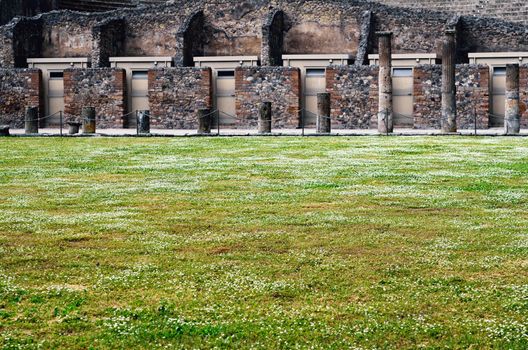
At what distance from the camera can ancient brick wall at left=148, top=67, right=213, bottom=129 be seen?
3344cm

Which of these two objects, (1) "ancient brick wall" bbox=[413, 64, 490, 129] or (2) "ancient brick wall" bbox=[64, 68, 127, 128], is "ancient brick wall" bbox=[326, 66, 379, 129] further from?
(2) "ancient brick wall" bbox=[64, 68, 127, 128]

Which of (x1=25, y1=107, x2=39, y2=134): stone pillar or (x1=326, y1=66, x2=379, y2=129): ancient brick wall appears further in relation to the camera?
(x1=326, y1=66, x2=379, y2=129): ancient brick wall

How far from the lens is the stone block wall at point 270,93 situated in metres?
32.6

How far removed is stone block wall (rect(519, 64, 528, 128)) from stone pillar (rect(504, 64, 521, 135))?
2.25 metres

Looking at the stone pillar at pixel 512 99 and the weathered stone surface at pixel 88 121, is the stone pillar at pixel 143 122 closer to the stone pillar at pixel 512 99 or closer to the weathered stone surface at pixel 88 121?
the weathered stone surface at pixel 88 121

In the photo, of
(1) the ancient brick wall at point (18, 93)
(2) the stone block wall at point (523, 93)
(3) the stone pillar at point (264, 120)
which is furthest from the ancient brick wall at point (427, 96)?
(1) the ancient brick wall at point (18, 93)

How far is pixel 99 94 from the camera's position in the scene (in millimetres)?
34375

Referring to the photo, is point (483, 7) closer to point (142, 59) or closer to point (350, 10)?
point (350, 10)

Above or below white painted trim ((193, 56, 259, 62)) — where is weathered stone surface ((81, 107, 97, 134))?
below

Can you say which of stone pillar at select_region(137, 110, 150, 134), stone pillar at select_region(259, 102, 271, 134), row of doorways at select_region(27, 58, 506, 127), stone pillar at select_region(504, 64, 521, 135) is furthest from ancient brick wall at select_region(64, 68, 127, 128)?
stone pillar at select_region(504, 64, 521, 135)

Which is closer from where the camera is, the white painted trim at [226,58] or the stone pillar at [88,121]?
the stone pillar at [88,121]

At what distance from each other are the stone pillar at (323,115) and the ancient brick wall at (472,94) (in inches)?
194

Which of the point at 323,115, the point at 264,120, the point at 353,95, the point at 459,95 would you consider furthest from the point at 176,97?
the point at 459,95

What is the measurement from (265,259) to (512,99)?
2209 centimetres
